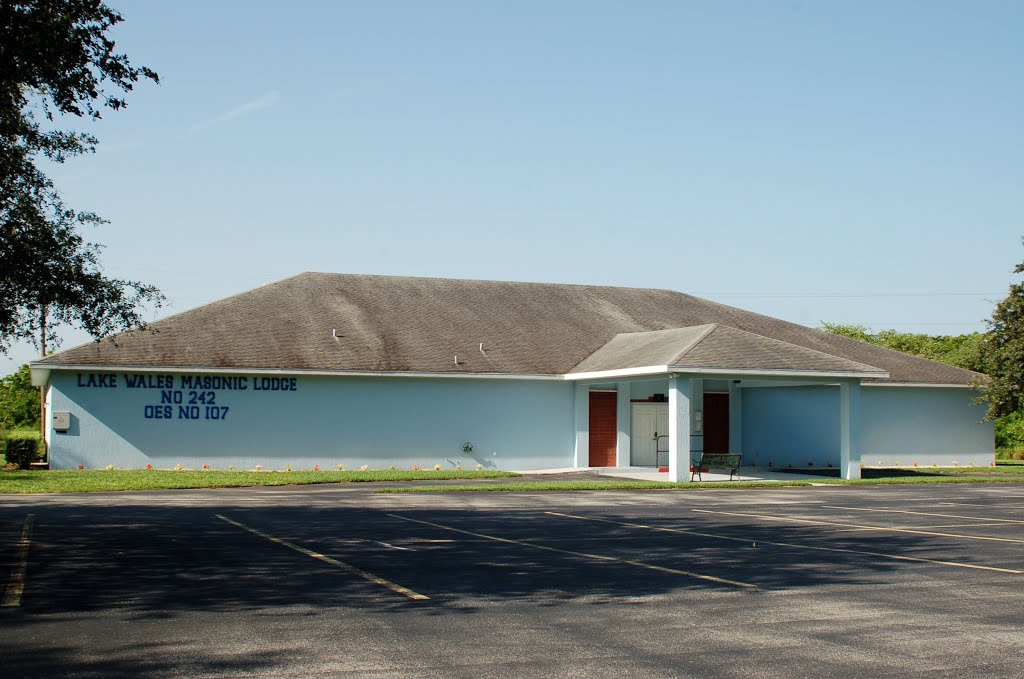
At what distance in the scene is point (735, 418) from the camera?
125 ft

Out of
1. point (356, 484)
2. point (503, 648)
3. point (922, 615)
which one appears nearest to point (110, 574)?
point (503, 648)

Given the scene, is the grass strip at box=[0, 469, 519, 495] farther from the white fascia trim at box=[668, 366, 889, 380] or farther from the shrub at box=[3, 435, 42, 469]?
the white fascia trim at box=[668, 366, 889, 380]

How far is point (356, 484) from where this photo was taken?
93.6ft

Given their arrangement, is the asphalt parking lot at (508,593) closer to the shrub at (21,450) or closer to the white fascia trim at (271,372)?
the white fascia trim at (271,372)

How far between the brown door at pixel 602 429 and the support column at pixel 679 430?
6.92m

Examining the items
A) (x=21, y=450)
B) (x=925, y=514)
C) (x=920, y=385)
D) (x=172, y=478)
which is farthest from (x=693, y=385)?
(x=21, y=450)

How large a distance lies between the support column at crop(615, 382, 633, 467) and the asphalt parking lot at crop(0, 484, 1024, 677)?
645 inches

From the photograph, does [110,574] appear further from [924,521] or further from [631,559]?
[924,521]

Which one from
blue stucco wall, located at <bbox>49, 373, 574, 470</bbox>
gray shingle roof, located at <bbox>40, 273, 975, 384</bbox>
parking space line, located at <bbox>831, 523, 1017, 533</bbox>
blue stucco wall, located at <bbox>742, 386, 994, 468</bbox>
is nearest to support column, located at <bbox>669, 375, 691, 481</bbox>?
gray shingle roof, located at <bbox>40, 273, 975, 384</bbox>

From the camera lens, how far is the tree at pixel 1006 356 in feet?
122

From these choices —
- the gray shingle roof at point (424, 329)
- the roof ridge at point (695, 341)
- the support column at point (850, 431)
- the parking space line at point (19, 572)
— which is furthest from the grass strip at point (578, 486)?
the parking space line at point (19, 572)

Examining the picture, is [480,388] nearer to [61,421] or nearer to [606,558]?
[61,421]

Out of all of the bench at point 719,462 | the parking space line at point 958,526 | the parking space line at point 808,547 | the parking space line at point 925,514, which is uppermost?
the bench at point 719,462

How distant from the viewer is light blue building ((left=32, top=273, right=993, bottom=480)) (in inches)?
1246
